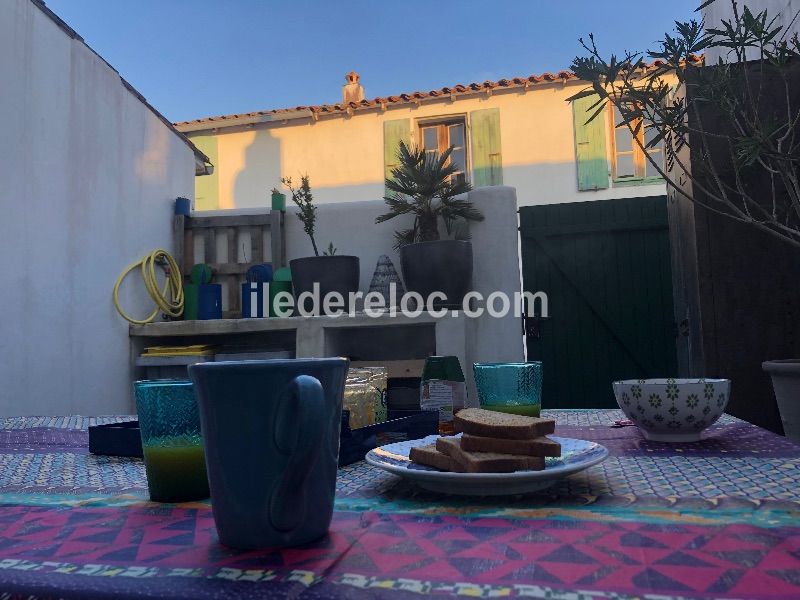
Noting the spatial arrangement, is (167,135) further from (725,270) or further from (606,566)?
(606,566)

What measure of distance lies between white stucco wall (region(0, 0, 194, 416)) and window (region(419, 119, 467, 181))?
4.22 metres

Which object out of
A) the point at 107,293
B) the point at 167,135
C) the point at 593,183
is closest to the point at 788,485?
the point at 107,293

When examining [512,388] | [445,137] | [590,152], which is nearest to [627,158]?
[590,152]

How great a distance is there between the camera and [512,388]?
1110 millimetres

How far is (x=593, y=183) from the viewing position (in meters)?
7.23

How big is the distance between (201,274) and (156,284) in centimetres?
30

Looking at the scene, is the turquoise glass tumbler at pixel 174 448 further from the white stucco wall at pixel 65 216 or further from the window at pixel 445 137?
the window at pixel 445 137

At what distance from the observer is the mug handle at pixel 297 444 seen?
1.58 feet

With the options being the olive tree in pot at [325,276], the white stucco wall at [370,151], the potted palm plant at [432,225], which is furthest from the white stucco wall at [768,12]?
the olive tree in pot at [325,276]

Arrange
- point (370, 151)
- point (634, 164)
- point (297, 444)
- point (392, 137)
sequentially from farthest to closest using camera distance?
1. point (370, 151)
2. point (392, 137)
3. point (634, 164)
4. point (297, 444)

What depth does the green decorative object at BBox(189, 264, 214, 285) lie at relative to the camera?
167 inches

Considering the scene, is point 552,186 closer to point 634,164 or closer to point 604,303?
point 634,164

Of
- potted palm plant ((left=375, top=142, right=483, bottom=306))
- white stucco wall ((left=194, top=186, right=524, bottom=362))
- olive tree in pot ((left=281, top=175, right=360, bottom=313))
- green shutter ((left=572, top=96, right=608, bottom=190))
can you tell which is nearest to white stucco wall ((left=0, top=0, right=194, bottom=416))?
white stucco wall ((left=194, top=186, right=524, bottom=362))

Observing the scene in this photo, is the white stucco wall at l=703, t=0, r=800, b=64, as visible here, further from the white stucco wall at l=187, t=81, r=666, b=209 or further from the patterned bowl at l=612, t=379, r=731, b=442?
the white stucco wall at l=187, t=81, r=666, b=209
